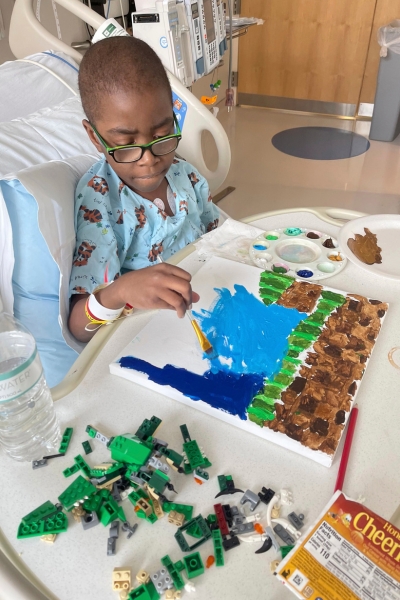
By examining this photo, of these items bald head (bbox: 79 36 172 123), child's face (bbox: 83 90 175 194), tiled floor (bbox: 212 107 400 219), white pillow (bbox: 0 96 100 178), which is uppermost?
bald head (bbox: 79 36 172 123)

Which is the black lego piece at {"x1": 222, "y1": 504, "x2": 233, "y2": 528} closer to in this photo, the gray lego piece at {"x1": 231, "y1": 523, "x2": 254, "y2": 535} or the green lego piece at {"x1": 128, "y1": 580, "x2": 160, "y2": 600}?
the gray lego piece at {"x1": 231, "y1": 523, "x2": 254, "y2": 535}

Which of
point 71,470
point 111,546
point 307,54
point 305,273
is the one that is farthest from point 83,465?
point 307,54

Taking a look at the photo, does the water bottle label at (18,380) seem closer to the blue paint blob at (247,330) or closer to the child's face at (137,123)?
the blue paint blob at (247,330)

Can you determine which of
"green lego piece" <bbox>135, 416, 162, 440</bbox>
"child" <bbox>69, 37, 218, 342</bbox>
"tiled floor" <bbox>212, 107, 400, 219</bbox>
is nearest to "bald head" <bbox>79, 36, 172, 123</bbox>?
"child" <bbox>69, 37, 218, 342</bbox>

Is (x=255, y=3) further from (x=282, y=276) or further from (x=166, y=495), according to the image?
(x=166, y=495)

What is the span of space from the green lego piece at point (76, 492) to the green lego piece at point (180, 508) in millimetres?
95

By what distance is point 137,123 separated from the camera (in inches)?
35.5

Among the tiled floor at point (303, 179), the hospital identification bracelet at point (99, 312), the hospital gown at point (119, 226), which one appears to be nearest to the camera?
the hospital identification bracelet at point (99, 312)

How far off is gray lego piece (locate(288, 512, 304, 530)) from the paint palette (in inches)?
20.1

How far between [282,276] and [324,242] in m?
0.20

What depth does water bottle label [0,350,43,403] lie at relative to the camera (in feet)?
1.81

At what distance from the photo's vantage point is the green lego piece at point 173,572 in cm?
51

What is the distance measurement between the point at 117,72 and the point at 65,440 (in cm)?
67

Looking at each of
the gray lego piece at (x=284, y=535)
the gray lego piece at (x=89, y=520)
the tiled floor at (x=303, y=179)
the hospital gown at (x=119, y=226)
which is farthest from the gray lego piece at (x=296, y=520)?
the tiled floor at (x=303, y=179)
